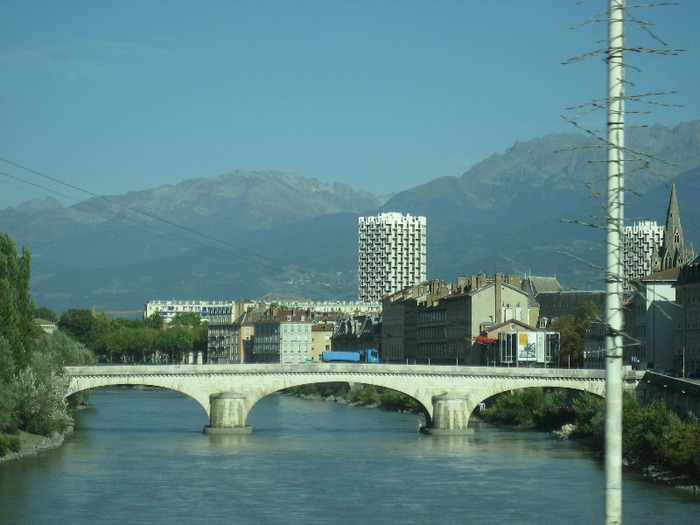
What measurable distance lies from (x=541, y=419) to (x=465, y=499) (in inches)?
1687

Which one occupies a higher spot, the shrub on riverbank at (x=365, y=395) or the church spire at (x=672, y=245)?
the church spire at (x=672, y=245)

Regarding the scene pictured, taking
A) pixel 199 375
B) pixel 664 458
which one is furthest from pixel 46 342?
pixel 664 458

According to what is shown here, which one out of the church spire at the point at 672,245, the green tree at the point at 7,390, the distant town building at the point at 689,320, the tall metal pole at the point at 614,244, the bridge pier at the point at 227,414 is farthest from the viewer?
the church spire at the point at 672,245

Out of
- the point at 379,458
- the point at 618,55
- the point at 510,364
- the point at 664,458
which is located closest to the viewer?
the point at 618,55

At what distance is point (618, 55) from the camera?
12383 millimetres

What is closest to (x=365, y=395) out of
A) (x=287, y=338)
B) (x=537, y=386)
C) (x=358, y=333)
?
(x=358, y=333)

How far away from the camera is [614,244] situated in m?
12.6

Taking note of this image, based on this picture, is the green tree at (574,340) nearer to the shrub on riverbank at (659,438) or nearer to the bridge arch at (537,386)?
the bridge arch at (537,386)

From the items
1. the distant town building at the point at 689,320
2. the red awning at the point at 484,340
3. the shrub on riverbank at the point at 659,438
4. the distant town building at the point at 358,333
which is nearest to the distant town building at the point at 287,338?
the distant town building at the point at 358,333

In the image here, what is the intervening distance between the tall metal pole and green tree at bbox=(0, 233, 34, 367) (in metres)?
59.8

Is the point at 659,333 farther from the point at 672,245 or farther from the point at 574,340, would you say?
the point at 672,245

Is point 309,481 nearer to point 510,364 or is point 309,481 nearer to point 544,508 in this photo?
point 544,508

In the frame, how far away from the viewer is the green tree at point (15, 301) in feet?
226

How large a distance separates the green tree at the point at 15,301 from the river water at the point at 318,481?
6885mm
